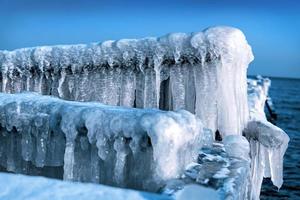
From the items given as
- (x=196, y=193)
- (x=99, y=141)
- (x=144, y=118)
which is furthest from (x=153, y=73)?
(x=196, y=193)

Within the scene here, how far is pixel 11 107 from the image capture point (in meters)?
6.14

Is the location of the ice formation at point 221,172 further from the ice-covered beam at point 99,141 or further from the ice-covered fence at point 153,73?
the ice-covered fence at point 153,73

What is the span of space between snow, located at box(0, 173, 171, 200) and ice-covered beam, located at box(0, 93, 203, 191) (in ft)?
1.97

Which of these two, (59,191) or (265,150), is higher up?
(59,191)

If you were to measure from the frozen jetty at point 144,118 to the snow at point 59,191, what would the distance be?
16.4 inches

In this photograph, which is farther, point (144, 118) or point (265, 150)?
point (265, 150)

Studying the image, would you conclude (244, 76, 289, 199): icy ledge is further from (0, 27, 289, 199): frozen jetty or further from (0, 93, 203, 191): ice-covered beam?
(0, 93, 203, 191): ice-covered beam

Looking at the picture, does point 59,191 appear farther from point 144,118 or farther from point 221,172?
point 221,172

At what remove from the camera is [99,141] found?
5195 mm

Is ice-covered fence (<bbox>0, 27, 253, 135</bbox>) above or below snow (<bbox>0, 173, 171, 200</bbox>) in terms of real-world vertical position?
above

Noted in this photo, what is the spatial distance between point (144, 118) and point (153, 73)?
314cm

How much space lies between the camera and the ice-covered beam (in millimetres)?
4781

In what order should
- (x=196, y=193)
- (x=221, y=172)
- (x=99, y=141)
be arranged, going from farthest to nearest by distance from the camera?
1. (x=99, y=141)
2. (x=221, y=172)
3. (x=196, y=193)

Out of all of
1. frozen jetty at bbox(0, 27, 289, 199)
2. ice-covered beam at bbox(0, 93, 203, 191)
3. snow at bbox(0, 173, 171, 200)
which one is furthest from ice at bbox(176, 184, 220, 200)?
ice-covered beam at bbox(0, 93, 203, 191)
